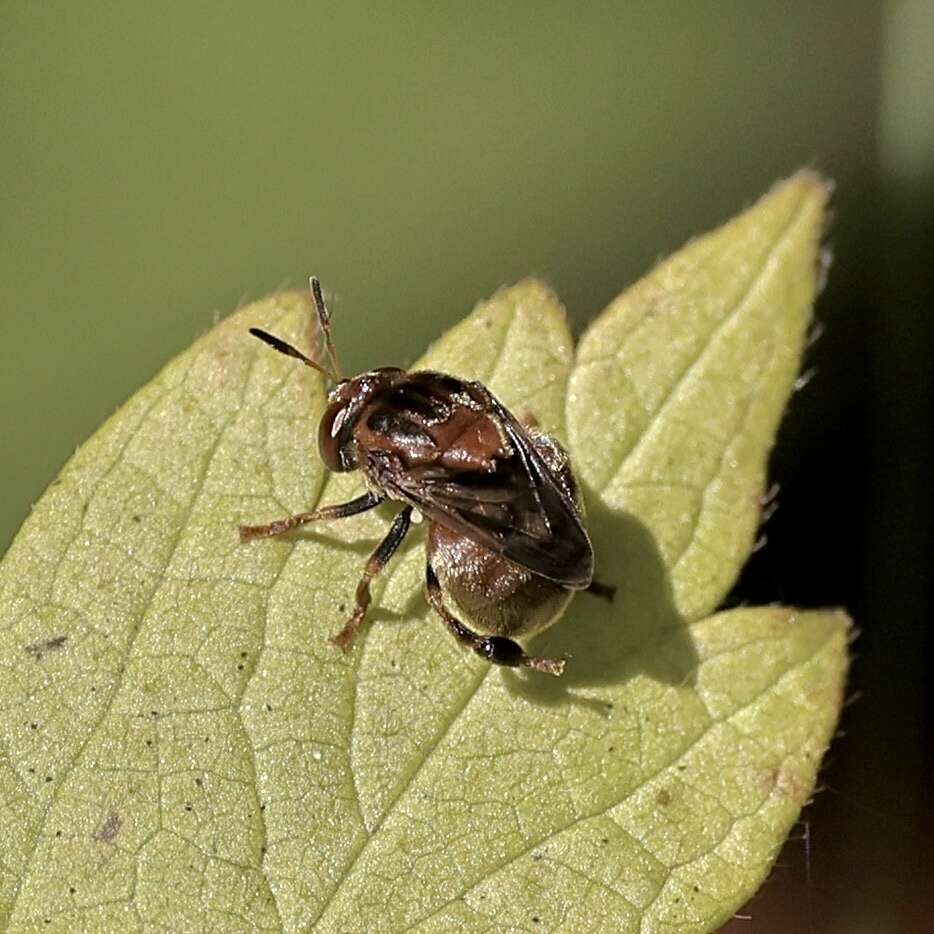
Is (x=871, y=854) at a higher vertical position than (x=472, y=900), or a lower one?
lower

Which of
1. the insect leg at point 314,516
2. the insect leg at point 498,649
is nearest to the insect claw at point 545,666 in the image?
the insect leg at point 498,649

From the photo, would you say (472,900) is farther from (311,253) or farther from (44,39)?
(44,39)

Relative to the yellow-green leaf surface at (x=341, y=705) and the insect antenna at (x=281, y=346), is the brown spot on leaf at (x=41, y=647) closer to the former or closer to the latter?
the yellow-green leaf surface at (x=341, y=705)

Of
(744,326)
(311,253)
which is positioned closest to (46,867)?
(744,326)

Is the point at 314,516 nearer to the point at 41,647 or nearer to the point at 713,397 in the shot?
the point at 41,647

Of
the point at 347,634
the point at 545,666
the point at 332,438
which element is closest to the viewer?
the point at 347,634

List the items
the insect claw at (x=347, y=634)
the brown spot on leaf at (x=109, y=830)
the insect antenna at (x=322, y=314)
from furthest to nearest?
1. the insect antenna at (x=322, y=314)
2. the insect claw at (x=347, y=634)
3. the brown spot on leaf at (x=109, y=830)

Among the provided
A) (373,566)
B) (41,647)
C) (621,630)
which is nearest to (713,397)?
(621,630)
